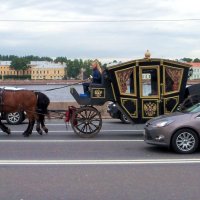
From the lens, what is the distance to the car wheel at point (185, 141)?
11219mm

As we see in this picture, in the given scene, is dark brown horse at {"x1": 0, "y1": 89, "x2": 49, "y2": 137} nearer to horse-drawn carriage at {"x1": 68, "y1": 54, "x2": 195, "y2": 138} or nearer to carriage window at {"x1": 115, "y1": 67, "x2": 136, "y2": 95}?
horse-drawn carriage at {"x1": 68, "y1": 54, "x2": 195, "y2": 138}

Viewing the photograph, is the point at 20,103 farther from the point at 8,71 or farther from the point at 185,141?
the point at 8,71

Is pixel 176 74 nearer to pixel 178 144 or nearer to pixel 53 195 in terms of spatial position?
pixel 178 144

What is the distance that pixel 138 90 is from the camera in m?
14.6

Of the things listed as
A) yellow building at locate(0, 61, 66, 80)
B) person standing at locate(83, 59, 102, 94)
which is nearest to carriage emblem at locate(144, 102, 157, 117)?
person standing at locate(83, 59, 102, 94)

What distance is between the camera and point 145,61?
1443 centimetres

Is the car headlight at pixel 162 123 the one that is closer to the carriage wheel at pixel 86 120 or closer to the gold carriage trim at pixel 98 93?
the carriage wheel at pixel 86 120

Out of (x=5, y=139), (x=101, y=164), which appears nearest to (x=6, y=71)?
(x=5, y=139)

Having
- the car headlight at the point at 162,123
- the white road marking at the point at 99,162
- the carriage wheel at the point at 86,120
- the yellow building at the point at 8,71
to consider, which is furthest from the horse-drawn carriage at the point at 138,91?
the yellow building at the point at 8,71

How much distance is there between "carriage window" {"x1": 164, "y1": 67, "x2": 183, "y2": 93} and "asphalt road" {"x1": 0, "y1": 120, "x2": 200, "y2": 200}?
2.10 m

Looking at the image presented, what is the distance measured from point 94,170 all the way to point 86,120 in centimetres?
577

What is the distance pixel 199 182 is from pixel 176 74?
702 cm

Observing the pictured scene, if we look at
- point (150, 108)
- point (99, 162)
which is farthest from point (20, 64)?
point (99, 162)

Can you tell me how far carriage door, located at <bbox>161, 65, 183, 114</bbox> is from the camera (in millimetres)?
14578
